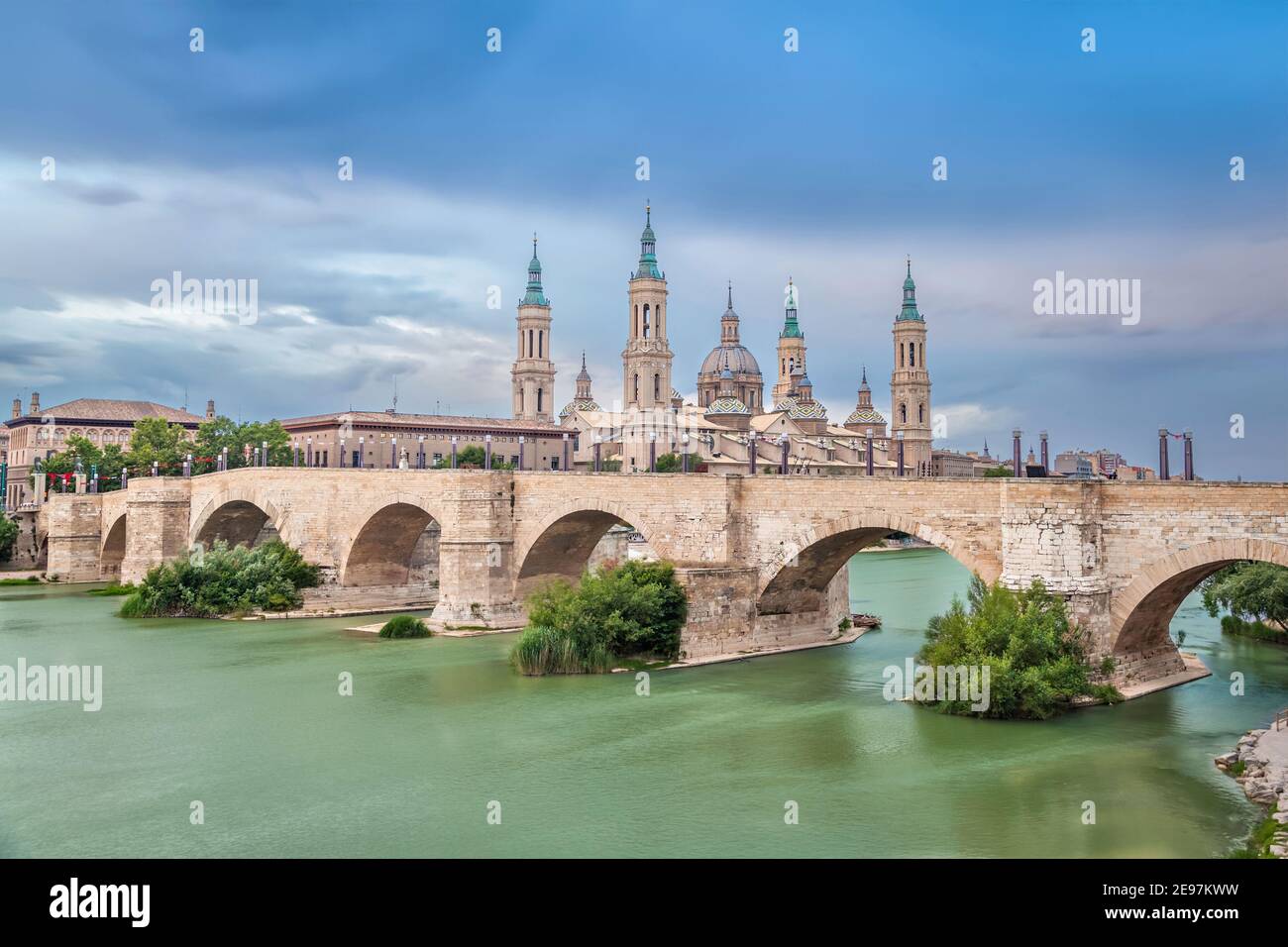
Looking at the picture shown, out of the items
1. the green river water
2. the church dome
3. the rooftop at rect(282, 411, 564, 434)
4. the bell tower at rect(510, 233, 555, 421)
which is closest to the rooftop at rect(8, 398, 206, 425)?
the rooftop at rect(282, 411, 564, 434)

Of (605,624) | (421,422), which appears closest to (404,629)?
(605,624)

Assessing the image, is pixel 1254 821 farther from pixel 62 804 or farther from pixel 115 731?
pixel 115 731

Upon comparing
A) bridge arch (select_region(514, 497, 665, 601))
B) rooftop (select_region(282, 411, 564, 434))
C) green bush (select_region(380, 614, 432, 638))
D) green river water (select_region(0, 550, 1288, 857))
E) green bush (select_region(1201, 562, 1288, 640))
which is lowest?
green river water (select_region(0, 550, 1288, 857))

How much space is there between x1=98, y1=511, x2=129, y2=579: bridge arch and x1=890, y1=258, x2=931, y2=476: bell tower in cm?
7568

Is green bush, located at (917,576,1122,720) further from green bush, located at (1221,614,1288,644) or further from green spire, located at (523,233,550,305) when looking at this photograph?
green spire, located at (523,233,550,305)

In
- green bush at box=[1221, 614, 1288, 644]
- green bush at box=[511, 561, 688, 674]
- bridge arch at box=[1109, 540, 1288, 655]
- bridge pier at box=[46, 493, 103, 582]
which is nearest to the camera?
bridge arch at box=[1109, 540, 1288, 655]

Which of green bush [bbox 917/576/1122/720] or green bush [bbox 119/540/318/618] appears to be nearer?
green bush [bbox 917/576/1122/720]

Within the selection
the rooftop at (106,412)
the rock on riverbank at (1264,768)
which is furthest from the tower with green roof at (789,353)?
the rock on riverbank at (1264,768)

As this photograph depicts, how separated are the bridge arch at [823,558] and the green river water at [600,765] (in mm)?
1561

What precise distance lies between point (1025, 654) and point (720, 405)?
271 feet

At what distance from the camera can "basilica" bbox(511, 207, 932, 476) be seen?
307ft

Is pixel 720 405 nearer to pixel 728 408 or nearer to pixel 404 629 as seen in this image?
pixel 728 408
